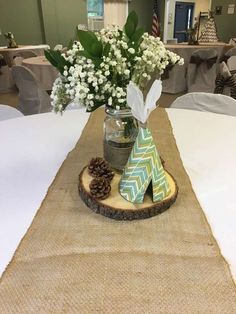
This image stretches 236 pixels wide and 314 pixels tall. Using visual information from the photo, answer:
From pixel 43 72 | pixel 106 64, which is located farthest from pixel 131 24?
pixel 43 72

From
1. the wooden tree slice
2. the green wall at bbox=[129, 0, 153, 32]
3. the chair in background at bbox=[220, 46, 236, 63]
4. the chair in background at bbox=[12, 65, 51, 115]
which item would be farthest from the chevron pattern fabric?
the green wall at bbox=[129, 0, 153, 32]

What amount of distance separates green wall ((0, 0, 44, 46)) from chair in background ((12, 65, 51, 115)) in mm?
3740

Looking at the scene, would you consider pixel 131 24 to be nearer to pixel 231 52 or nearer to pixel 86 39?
pixel 86 39

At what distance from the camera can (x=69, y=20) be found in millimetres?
6340

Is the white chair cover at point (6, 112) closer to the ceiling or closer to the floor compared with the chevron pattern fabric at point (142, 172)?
closer to the floor

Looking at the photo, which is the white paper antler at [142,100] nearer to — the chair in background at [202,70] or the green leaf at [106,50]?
the green leaf at [106,50]

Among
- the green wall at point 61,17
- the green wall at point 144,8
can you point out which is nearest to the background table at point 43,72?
the green wall at point 61,17

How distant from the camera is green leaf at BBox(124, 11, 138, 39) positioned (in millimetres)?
653

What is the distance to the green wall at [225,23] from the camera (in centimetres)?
640

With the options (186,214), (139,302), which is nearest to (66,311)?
(139,302)

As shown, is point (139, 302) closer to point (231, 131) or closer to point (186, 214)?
point (186, 214)

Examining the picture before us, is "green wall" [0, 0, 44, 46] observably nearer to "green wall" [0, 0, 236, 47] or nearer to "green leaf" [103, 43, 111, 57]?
"green wall" [0, 0, 236, 47]

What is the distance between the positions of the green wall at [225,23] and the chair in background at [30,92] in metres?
5.55

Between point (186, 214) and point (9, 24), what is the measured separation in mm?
6494
